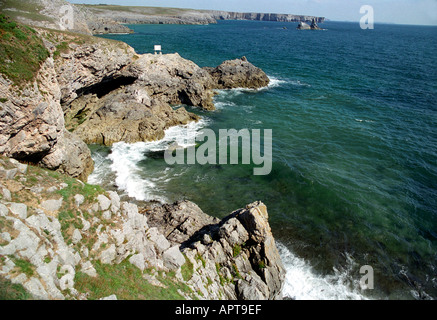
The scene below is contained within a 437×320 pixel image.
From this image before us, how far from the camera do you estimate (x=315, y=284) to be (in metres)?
19.2

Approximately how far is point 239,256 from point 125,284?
7.55 meters

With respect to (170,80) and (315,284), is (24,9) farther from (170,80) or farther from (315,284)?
(315,284)

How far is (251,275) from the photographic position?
16516 mm

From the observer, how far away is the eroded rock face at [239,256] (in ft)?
52.1

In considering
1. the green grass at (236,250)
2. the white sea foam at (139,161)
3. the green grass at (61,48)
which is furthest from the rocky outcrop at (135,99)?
the green grass at (236,250)

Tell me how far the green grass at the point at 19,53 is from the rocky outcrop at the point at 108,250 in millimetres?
7810

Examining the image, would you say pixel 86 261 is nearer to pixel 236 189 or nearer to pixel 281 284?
pixel 281 284

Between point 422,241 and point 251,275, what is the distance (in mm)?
17698

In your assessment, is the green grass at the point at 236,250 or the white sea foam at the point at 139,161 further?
the white sea foam at the point at 139,161

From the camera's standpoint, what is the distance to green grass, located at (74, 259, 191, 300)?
11.5 meters

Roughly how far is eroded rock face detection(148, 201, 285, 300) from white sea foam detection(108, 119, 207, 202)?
9768mm

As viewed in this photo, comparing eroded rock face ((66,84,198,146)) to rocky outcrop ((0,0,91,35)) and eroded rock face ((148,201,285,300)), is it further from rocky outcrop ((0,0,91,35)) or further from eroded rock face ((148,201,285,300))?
eroded rock face ((148,201,285,300))
